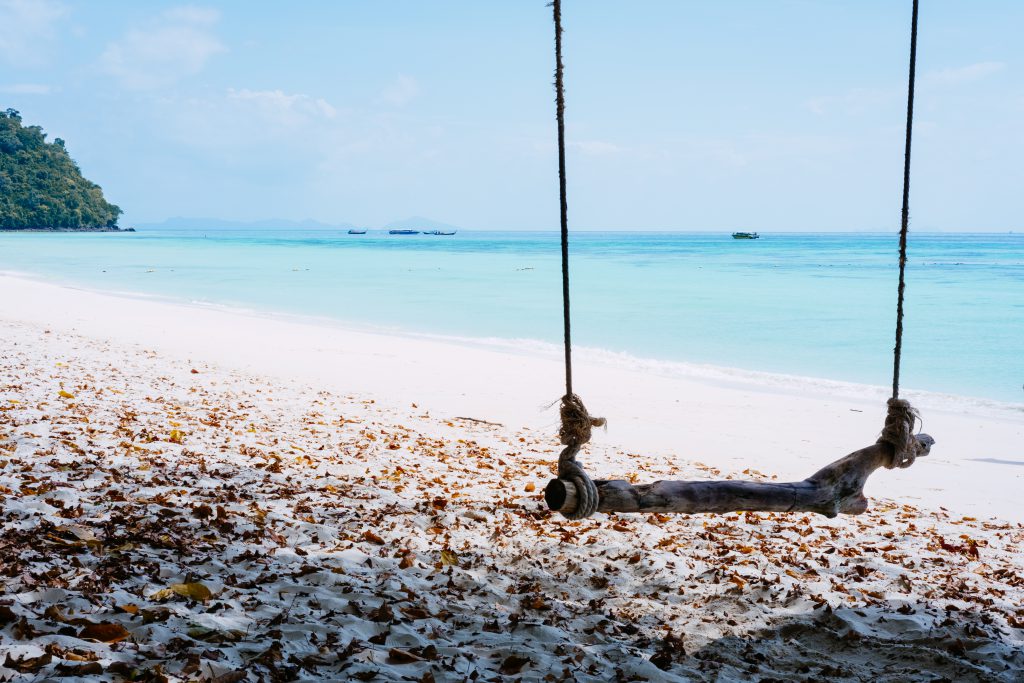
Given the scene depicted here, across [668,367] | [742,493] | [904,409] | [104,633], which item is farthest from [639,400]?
[104,633]

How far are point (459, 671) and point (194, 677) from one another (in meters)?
0.73

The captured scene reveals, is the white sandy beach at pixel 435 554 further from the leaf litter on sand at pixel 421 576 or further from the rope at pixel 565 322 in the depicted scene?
the rope at pixel 565 322

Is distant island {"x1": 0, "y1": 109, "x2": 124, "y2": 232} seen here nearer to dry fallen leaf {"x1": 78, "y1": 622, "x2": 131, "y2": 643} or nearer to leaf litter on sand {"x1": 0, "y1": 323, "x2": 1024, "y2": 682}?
leaf litter on sand {"x1": 0, "y1": 323, "x2": 1024, "y2": 682}

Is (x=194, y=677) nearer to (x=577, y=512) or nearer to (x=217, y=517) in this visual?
(x=577, y=512)

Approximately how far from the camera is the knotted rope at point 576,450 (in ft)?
7.18

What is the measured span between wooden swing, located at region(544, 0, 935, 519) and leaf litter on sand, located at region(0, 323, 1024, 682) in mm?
581

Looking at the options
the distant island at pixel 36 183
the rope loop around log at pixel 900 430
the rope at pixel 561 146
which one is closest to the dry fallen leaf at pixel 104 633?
the rope at pixel 561 146

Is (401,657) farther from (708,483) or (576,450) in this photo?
(708,483)

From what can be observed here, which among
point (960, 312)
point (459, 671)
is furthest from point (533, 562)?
point (960, 312)

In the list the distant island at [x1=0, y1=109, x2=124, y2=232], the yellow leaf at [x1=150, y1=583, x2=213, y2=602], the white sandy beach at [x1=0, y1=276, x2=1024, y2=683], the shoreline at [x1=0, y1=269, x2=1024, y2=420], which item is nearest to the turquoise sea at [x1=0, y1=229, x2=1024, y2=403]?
the shoreline at [x1=0, y1=269, x2=1024, y2=420]

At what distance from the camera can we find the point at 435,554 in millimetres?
3441

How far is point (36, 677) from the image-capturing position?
6.55 ft

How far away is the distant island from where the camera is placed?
85312 mm

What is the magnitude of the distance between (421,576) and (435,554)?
251mm
